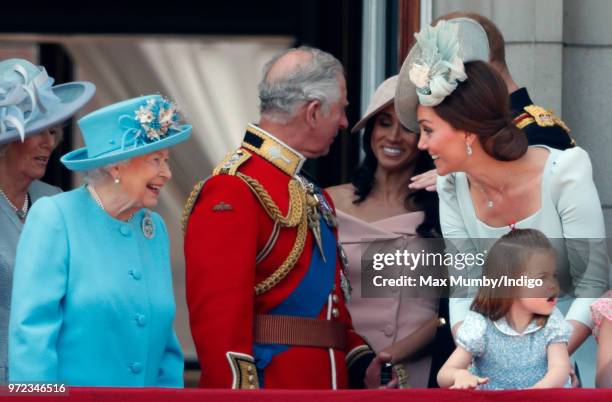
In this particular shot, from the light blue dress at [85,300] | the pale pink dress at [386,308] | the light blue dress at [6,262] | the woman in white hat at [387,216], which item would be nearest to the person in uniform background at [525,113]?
the woman in white hat at [387,216]

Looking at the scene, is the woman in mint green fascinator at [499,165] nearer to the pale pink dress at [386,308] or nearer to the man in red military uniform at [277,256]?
the man in red military uniform at [277,256]

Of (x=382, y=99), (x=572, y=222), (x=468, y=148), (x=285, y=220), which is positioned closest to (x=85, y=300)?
(x=285, y=220)

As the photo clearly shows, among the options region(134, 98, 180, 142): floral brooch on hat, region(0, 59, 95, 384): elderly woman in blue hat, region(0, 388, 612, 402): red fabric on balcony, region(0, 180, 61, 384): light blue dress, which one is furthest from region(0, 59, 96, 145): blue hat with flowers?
region(0, 388, 612, 402): red fabric on balcony

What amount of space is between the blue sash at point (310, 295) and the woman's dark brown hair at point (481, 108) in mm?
561

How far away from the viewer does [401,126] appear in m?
5.69

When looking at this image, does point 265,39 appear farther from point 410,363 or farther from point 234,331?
point 234,331

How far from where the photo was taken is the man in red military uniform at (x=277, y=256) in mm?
4770

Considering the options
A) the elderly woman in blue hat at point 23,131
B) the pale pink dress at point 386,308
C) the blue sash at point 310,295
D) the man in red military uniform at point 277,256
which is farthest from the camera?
the pale pink dress at point 386,308

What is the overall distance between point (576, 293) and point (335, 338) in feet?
2.38

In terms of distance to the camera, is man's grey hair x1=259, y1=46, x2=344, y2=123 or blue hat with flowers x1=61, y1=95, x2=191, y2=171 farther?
man's grey hair x1=259, y1=46, x2=344, y2=123

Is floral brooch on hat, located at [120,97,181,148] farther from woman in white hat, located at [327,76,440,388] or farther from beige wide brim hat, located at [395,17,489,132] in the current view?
woman in white hat, located at [327,76,440,388]

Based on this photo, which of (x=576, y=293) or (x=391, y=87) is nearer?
(x=576, y=293)

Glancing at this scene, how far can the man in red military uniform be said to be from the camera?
4770 mm

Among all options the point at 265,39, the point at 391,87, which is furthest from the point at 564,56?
the point at 265,39
